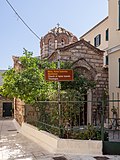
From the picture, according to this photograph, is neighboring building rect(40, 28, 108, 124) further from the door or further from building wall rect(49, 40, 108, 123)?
the door

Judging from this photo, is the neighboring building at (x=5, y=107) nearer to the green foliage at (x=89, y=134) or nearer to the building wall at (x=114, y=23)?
the building wall at (x=114, y=23)

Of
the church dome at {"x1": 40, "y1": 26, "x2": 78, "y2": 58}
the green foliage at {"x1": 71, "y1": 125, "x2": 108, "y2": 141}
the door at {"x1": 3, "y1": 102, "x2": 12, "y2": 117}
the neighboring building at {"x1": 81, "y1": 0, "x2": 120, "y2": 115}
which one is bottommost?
the door at {"x1": 3, "y1": 102, "x2": 12, "y2": 117}

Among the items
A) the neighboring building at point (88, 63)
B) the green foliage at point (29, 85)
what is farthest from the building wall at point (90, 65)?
the green foliage at point (29, 85)

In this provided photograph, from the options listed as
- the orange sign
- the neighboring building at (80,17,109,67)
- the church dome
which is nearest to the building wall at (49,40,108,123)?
the neighboring building at (80,17,109,67)

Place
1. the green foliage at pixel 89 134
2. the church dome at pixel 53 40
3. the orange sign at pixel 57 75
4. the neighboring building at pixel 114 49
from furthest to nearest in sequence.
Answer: the church dome at pixel 53 40 → the neighboring building at pixel 114 49 → the orange sign at pixel 57 75 → the green foliage at pixel 89 134

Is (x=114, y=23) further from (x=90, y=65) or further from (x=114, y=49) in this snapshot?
(x=90, y=65)

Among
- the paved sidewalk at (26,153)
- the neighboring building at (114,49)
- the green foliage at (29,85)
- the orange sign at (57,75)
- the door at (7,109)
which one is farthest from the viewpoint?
the door at (7,109)

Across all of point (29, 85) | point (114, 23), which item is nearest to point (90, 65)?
point (114, 23)

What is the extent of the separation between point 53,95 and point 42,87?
1320mm

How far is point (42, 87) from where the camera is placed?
10.9m

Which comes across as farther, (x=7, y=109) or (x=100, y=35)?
(x=7, y=109)

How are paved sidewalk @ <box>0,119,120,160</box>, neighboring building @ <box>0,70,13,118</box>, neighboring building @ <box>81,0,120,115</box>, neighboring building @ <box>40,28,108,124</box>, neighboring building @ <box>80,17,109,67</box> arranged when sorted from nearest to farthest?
paved sidewalk @ <box>0,119,120,160</box>
neighboring building @ <box>81,0,120,115</box>
neighboring building @ <box>40,28,108,124</box>
neighboring building @ <box>80,17,109,67</box>
neighboring building @ <box>0,70,13,118</box>

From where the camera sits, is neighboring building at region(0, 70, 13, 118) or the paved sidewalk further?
neighboring building at region(0, 70, 13, 118)

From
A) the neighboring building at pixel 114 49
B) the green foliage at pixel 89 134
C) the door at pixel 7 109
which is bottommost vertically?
the door at pixel 7 109
